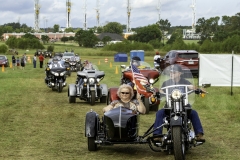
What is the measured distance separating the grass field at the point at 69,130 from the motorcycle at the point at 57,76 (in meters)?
2.27

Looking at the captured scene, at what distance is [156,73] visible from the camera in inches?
702

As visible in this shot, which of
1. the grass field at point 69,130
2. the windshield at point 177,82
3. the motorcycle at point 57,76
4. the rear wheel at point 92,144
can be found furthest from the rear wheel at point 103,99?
the windshield at point 177,82

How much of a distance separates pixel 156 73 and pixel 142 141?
8416mm

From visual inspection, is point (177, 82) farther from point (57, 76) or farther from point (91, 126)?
point (57, 76)

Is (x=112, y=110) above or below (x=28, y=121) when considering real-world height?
above

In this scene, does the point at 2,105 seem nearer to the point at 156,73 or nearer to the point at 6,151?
the point at 156,73

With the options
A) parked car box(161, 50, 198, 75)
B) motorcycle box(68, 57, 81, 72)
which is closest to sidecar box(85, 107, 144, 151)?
parked car box(161, 50, 198, 75)

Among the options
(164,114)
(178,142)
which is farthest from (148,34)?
(178,142)

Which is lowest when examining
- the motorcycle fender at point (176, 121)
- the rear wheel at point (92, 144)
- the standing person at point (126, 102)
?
the rear wheel at point (92, 144)

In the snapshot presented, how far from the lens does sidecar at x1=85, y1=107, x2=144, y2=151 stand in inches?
364

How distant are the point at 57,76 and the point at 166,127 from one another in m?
15.6

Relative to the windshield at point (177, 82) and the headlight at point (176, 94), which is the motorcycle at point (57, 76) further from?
the headlight at point (176, 94)

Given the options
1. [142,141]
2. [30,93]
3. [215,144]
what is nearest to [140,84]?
[215,144]

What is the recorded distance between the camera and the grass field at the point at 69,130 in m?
9.88
